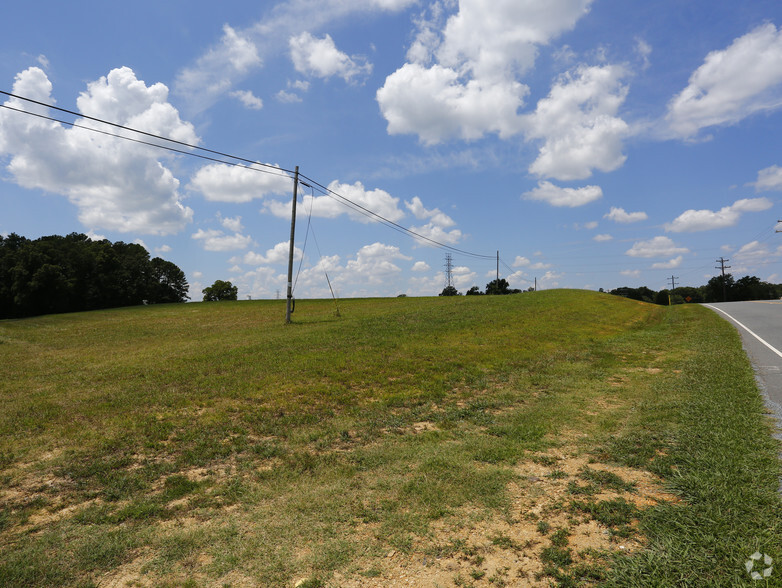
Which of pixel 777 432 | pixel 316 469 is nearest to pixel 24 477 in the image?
pixel 316 469

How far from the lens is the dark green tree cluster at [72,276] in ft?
175

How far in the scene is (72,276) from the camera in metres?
59.7

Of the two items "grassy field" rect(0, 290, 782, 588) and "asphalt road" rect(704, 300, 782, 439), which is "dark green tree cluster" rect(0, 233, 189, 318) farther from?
"asphalt road" rect(704, 300, 782, 439)

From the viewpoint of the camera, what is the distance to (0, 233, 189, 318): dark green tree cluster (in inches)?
2095

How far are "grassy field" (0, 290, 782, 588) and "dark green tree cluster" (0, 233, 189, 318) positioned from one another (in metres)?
54.2

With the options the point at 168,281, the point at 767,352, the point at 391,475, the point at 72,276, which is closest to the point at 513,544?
the point at 391,475

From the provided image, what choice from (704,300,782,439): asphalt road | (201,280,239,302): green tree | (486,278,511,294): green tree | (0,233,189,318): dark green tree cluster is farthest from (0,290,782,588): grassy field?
(201,280,239,302): green tree

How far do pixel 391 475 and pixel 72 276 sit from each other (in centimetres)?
7280

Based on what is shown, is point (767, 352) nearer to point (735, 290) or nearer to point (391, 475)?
point (391, 475)

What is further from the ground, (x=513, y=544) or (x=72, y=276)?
(x=72, y=276)

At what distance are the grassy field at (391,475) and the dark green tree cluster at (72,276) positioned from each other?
54.2m

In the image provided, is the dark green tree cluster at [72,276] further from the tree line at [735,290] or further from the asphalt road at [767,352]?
the tree line at [735,290]

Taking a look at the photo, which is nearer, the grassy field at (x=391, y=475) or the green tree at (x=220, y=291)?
the grassy field at (x=391, y=475)

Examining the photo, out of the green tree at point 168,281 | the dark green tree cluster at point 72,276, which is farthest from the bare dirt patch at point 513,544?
the green tree at point 168,281
